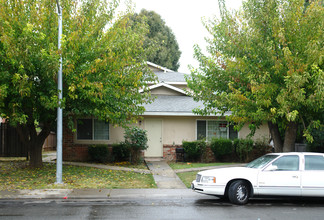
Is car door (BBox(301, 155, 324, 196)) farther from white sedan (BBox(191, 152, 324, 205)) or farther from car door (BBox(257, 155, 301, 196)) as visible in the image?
car door (BBox(257, 155, 301, 196))

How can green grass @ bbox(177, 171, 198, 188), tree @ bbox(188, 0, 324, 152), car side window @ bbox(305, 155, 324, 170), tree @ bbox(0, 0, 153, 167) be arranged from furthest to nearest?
green grass @ bbox(177, 171, 198, 188) → tree @ bbox(0, 0, 153, 167) → tree @ bbox(188, 0, 324, 152) → car side window @ bbox(305, 155, 324, 170)

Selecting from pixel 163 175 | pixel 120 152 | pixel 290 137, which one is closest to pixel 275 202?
pixel 290 137

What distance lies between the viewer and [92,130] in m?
20.1

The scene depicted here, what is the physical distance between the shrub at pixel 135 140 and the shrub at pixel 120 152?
8.8 inches

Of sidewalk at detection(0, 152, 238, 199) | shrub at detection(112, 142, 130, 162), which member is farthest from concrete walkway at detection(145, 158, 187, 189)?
shrub at detection(112, 142, 130, 162)

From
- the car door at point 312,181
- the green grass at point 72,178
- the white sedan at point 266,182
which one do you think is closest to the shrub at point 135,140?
the green grass at point 72,178

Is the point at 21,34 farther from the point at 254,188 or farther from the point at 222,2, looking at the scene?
the point at 254,188

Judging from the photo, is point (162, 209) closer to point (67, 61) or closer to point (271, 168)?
point (271, 168)

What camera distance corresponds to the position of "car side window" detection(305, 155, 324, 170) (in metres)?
10.1

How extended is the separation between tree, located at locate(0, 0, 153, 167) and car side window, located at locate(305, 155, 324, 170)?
267 inches

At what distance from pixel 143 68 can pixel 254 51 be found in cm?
491

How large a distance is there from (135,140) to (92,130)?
9.81ft

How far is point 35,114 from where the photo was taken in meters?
13.4

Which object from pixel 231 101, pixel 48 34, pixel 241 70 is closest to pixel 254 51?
pixel 241 70
